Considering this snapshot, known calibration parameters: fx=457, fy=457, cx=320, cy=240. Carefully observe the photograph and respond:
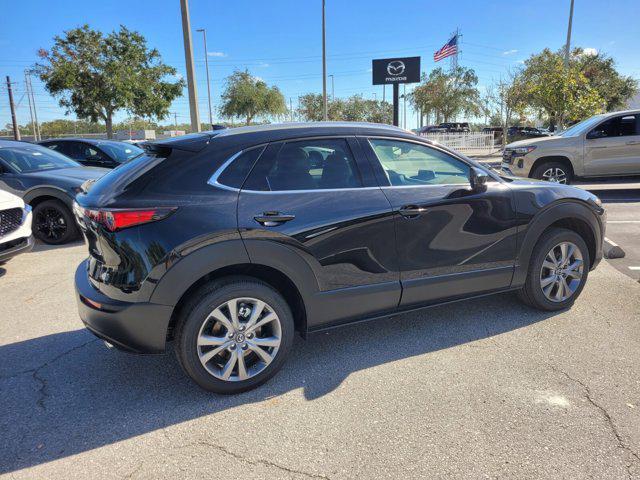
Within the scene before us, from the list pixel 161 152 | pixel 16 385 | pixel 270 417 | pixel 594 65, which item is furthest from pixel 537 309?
pixel 594 65

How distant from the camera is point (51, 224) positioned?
7246 mm

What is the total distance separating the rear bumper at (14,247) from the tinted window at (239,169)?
3.89m

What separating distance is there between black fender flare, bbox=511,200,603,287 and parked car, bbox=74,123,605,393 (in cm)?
3

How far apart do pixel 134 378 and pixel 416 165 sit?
2653 millimetres

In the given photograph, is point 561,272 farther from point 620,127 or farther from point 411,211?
point 620,127

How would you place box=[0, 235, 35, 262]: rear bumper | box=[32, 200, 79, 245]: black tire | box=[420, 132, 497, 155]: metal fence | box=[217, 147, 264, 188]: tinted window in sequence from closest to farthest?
box=[217, 147, 264, 188]: tinted window → box=[0, 235, 35, 262]: rear bumper → box=[32, 200, 79, 245]: black tire → box=[420, 132, 497, 155]: metal fence

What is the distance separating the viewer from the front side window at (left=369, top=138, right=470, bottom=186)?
3451 millimetres

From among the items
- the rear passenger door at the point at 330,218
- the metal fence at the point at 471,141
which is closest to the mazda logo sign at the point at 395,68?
the metal fence at the point at 471,141

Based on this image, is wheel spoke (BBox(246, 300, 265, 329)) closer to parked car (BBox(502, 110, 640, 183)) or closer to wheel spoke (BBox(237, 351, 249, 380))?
wheel spoke (BBox(237, 351, 249, 380))

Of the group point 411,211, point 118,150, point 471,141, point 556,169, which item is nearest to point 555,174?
point 556,169

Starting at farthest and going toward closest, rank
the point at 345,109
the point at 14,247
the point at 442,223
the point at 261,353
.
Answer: the point at 345,109, the point at 14,247, the point at 442,223, the point at 261,353

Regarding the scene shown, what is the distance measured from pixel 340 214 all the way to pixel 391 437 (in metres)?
1.41

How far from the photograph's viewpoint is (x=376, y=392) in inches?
118

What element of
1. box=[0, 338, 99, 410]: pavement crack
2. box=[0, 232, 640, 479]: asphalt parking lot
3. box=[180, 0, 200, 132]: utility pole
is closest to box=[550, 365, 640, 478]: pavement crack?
box=[0, 232, 640, 479]: asphalt parking lot
